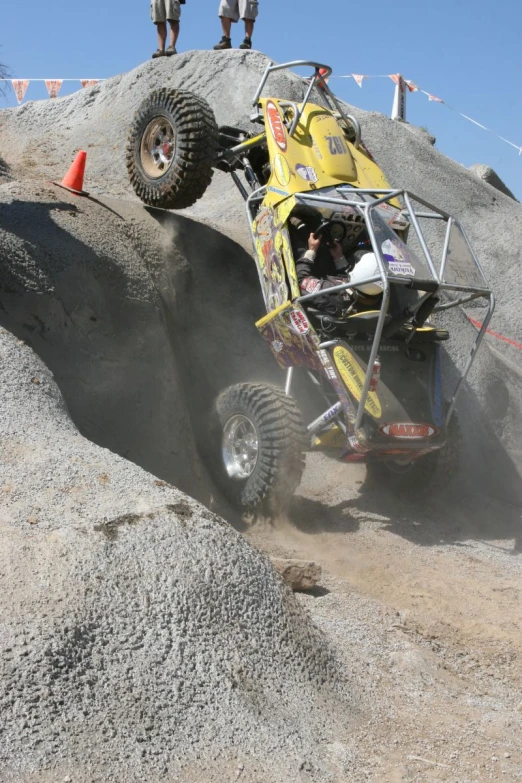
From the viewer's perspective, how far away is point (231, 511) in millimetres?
7316

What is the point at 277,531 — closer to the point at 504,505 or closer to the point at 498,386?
the point at 504,505

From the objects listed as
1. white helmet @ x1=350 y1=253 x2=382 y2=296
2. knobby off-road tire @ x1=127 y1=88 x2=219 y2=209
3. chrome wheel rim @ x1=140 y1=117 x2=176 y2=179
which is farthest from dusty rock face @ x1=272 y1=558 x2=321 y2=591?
chrome wheel rim @ x1=140 y1=117 x2=176 y2=179

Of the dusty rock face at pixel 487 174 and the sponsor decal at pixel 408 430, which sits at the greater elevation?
the dusty rock face at pixel 487 174

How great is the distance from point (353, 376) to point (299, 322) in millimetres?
735

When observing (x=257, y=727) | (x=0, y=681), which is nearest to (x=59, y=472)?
(x=0, y=681)

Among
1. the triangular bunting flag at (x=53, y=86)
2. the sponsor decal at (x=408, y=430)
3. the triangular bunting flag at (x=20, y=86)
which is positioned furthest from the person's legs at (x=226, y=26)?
the sponsor decal at (x=408, y=430)

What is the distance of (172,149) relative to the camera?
8789 millimetres

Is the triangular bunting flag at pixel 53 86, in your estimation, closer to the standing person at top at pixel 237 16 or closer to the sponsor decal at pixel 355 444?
the standing person at top at pixel 237 16

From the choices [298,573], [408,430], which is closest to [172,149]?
[408,430]

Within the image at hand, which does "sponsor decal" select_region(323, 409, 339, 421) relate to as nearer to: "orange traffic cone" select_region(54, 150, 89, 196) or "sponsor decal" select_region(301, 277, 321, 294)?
"sponsor decal" select_region(301, 277, 321, 294)

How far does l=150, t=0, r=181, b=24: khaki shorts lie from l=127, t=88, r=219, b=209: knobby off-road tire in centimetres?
520

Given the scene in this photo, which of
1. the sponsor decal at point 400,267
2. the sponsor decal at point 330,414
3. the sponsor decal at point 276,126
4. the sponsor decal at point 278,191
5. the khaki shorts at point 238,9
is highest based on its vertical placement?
the khaki shorts at point 238,9

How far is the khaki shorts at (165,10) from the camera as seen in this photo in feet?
43.6

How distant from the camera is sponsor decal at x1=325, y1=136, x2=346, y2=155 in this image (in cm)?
816
